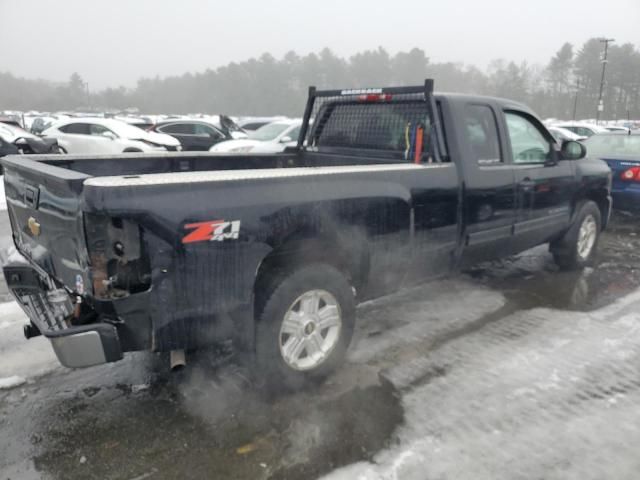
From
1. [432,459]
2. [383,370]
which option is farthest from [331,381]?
[432,459]

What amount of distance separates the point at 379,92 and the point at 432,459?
3.16 meters

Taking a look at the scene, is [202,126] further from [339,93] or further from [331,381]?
[331,381]

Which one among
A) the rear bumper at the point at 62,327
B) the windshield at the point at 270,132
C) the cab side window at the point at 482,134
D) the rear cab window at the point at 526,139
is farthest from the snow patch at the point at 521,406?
the windshield at the point at 270,132

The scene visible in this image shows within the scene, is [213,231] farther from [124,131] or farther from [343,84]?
[343,84]

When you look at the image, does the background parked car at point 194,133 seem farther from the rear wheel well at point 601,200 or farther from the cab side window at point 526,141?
the cab side window at point 526,141

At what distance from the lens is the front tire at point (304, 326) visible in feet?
10.2

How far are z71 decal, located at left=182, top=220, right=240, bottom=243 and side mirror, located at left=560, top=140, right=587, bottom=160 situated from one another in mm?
3951

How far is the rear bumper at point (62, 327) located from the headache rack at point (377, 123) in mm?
2703

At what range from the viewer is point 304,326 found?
11.0 feet

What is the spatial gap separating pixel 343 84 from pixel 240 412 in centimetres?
9534

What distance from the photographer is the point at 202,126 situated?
18.2 m

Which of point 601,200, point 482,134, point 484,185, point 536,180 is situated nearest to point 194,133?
point 601,200

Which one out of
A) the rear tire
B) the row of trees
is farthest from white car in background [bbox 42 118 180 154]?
the row of trees

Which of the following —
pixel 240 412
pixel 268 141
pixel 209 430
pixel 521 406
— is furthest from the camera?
pixel 268 141
